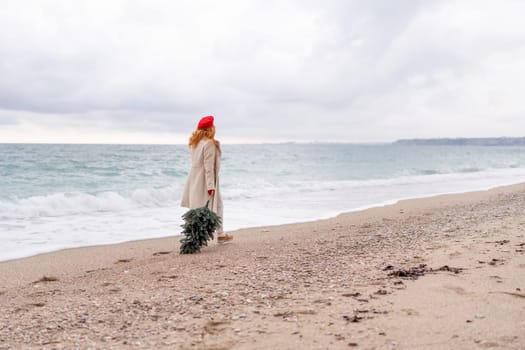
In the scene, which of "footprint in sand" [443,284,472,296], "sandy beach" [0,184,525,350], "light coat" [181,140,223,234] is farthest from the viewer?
"light coat" [181,140,223,234]

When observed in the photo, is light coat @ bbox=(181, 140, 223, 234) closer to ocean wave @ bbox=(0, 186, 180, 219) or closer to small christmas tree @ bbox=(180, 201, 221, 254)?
small christmas tree @ bbox=(180, 201, 221, 254)

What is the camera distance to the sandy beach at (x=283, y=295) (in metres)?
3.26

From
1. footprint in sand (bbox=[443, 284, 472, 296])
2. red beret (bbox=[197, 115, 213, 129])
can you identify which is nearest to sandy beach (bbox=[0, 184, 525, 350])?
footprint in sand (bbox=[443, 284, 472, 296])

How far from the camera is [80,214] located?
12.1 metres

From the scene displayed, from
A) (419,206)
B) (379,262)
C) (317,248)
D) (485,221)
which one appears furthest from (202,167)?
(419,206)

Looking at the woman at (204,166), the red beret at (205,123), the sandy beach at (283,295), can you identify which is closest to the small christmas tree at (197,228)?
the sandy beach at (283,295)

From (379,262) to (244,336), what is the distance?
261 cm

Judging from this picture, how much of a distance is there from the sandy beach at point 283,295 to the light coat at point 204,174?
2.56 ft

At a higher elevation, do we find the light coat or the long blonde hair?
the long blonde hair

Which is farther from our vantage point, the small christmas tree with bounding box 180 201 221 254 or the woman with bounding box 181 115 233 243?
the woman with bounding box 181 115 233 243

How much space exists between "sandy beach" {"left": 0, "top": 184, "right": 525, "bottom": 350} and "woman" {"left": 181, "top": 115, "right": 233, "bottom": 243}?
2.66 ft

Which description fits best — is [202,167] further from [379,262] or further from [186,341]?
[186,341]

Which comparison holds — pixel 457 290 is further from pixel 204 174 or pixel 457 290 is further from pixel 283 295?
pixel 204 174

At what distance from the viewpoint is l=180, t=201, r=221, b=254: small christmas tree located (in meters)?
6.62
